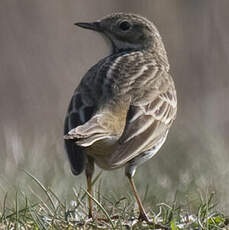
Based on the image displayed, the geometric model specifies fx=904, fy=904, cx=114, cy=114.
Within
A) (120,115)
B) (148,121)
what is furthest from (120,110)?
(148,121)

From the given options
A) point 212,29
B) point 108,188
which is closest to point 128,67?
point 108,188

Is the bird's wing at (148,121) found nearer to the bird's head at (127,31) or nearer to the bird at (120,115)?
the bird at (120,115)

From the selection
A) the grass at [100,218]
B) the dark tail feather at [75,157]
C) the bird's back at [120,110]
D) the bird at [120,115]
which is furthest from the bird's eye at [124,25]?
the grass at [100,218]

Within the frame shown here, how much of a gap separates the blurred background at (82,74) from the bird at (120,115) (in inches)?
40.0

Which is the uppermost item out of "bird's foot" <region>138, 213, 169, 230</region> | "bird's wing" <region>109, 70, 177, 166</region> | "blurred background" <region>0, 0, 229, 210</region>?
"bird's wing" <region>109, 70, 177, 166</region>

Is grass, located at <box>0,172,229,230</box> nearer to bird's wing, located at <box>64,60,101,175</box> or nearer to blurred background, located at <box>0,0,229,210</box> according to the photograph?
bird's wing, located at <box>64,60,101,175</box>

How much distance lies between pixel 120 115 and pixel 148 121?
0.31 m

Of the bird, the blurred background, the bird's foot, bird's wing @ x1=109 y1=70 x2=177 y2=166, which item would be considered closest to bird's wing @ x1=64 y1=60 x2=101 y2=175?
the bird

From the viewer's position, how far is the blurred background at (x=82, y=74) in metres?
8.54

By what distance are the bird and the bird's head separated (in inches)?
8.5

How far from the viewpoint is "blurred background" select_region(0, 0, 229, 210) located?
854cm

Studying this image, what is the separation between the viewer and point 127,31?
862cm

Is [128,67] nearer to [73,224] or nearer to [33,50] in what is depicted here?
[73,224]

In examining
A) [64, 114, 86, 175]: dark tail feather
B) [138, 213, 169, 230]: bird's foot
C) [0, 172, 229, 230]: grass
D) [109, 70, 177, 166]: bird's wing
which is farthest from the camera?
[109, 70, 177, 166]: bird's wing
